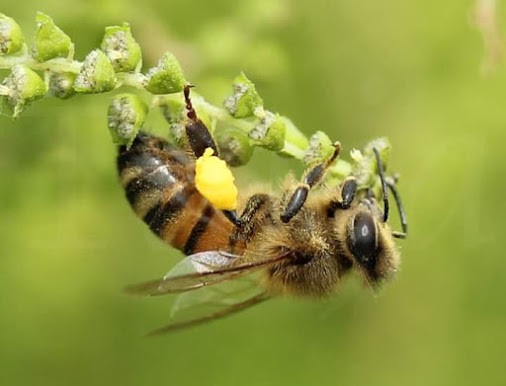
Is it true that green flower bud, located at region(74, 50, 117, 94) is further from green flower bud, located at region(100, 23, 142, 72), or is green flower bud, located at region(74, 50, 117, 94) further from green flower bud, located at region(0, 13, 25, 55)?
green flower bud, located at region(0, 13, 25, 55)

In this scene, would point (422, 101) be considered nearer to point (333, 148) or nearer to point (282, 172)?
point (282, 172)

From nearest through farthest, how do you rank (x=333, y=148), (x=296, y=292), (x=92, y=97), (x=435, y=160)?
1. (x=333, y=148)
2. (x=296, y=292)
3. (x=92, y=97)
4. (x=435, y=160)

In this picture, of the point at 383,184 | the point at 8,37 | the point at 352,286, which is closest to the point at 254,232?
the point at 383,184

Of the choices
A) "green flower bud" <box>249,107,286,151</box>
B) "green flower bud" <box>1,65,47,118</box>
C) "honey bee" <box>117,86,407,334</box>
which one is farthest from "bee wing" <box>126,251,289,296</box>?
"green flower bud" <box>1,65,47,118</box>

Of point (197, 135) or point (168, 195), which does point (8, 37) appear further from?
point (168, 195)

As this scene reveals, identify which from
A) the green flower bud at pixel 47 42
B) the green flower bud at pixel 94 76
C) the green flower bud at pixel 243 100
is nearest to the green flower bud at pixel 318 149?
the green flower bud at pixel 243 100

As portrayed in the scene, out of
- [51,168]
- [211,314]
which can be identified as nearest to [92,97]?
[51,168]

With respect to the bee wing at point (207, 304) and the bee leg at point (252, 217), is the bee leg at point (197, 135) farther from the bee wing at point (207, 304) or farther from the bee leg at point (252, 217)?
the bee wing at point (207, 304)
